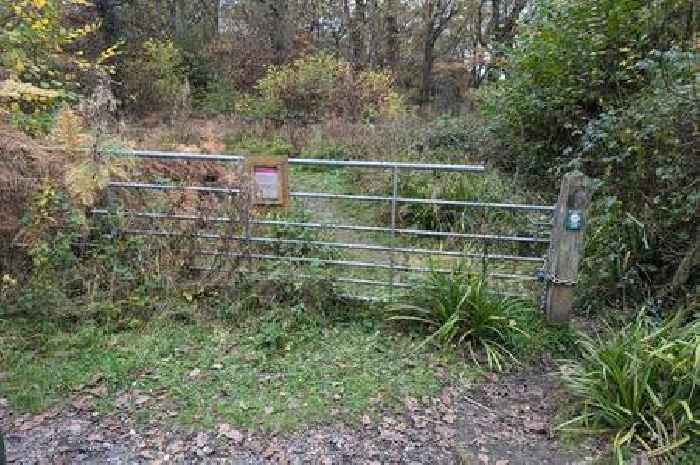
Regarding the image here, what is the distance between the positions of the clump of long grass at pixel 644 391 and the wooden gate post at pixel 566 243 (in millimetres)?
646

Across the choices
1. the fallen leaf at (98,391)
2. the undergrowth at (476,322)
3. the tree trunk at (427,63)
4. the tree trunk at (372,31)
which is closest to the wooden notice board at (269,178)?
the undergrowth at (476,322)

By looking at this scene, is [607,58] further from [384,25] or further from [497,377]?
[384,25]

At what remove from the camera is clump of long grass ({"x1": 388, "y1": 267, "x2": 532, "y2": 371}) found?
3.91 meters

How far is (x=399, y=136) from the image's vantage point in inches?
359

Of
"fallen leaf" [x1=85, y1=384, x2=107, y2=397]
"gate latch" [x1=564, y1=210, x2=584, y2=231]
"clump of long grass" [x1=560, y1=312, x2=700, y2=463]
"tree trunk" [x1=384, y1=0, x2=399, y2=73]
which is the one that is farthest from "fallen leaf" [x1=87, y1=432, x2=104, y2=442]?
"tree trunk" [x1=384, y1=0, x2=399, y2=73]

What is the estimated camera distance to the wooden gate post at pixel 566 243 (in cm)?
383

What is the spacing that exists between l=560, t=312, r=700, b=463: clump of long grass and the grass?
2.61ft

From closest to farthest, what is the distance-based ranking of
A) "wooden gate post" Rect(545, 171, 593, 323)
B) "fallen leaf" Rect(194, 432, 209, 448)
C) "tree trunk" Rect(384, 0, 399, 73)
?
"fallen leaf" Rect(194, 432, 209, 448)
"wooden gate post" Rect(545, 171, 593, 323)
"tree trunk" Rect(384, 0, 399, 73)

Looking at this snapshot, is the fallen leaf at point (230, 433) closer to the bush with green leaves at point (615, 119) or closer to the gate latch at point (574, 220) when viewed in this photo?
the gate latch at point (574, 220)

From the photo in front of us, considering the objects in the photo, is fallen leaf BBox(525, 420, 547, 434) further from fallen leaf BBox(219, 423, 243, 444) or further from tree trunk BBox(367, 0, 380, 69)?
tree trunk BBox(367, 0, 380, 69)

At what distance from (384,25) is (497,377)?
52.7ft

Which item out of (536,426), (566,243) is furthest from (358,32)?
(536,426)

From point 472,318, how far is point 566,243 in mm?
851

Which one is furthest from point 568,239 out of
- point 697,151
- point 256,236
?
point 256,236
